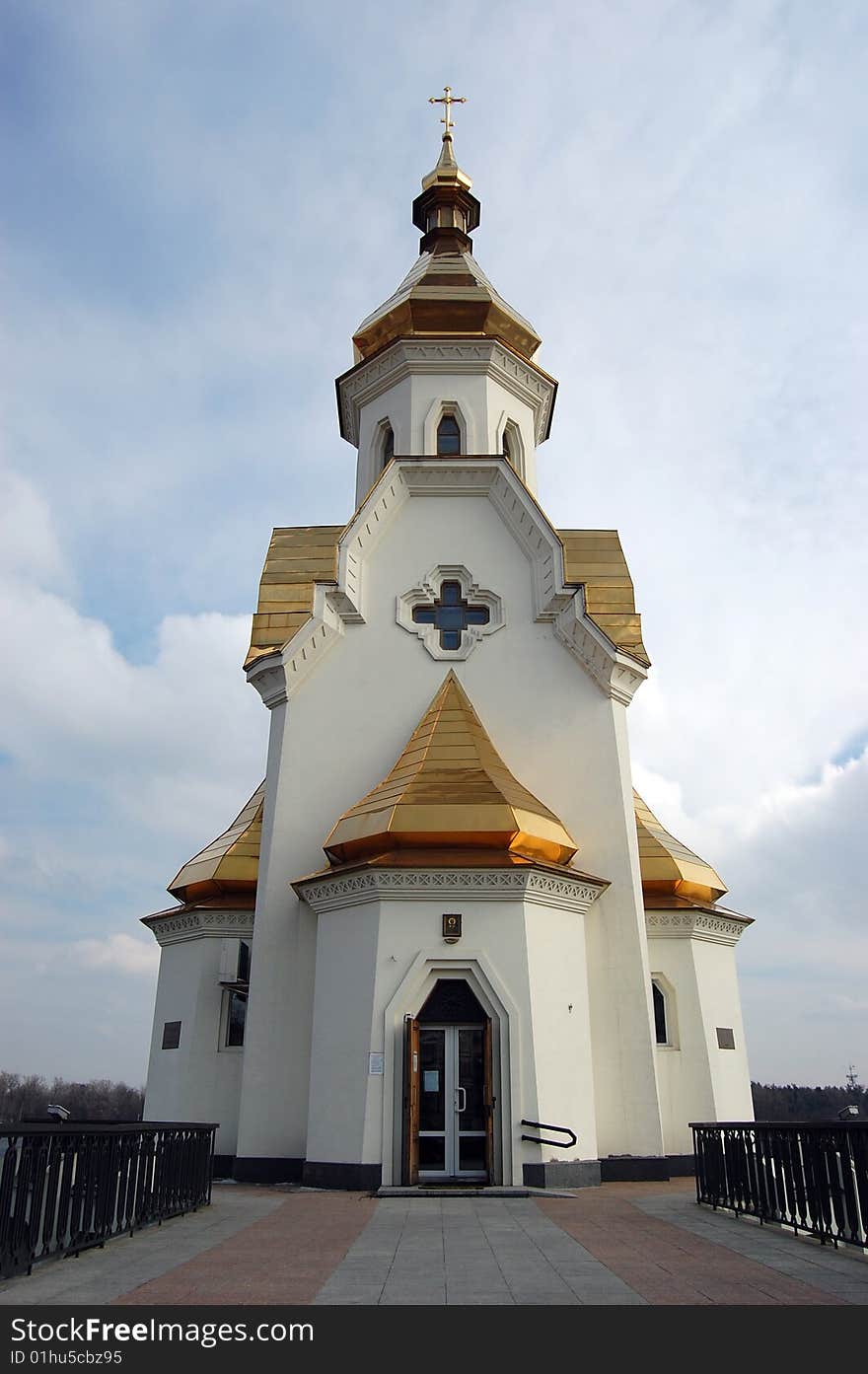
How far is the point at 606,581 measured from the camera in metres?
17.6

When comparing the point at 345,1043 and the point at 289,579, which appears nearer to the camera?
the point at 345,1043

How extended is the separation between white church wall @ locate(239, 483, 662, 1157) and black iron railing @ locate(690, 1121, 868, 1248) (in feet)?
10.4

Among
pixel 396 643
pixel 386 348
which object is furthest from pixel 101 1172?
pixel 386 348

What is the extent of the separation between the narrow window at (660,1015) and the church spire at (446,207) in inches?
737

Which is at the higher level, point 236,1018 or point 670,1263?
point 236,1018

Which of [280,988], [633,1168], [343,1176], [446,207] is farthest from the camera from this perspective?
[446,207]

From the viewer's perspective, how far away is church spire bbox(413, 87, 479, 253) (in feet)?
84.6

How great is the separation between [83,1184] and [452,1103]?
565cm

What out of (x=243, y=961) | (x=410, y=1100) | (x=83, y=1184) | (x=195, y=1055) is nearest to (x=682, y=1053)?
(x=410, y=1100)

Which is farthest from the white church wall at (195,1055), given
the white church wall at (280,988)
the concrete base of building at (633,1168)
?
the concrete base of building at (633,1168)

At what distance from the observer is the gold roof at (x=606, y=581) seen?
16.8 m

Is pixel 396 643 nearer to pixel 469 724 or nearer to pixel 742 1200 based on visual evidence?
pixel 469 724

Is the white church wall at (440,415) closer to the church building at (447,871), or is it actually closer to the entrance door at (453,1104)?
the church building at (447,871)

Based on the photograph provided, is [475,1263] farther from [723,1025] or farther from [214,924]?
[723,1025]
